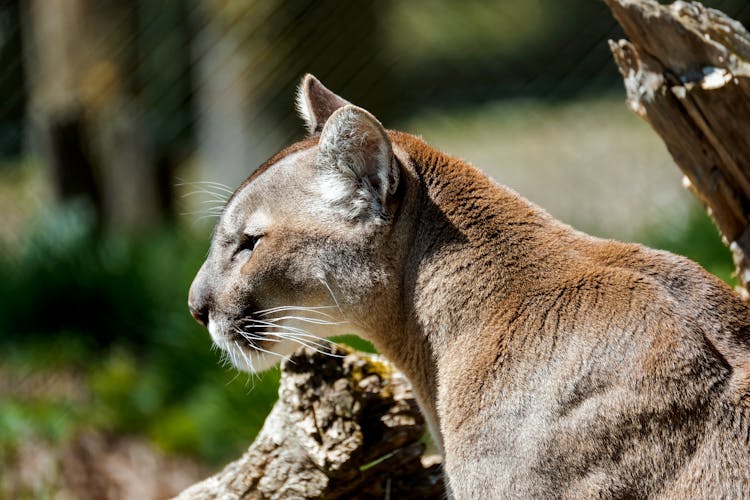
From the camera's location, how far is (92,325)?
8.49m

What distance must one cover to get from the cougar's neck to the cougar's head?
11 centimetres

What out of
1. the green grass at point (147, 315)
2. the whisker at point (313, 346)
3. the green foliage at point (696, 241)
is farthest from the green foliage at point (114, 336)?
the green foliage at point (696, 241)

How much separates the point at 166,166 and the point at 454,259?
7.41m

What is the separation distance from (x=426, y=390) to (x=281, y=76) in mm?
6175

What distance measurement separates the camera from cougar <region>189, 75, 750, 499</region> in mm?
2975

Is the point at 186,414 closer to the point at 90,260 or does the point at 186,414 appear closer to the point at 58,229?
the point at 90,260

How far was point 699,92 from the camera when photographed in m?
3.74

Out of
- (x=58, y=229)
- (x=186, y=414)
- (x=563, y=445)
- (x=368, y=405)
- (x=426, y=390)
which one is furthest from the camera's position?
(x=58, y=229)

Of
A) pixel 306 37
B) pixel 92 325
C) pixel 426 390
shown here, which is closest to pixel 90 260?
pixel 92 325

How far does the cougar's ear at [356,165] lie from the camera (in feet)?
10.9

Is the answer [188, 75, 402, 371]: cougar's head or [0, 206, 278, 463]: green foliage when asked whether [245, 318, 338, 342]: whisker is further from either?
[0, 206, 278, 463]: green foliage

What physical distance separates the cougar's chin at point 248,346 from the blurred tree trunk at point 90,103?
665cm

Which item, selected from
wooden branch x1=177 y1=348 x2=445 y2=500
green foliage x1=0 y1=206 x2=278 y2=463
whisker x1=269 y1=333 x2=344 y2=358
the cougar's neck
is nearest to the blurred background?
green foliage x1=0 y1=206 x2=278 y2=463

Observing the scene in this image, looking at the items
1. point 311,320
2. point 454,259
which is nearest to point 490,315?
point 454,259
